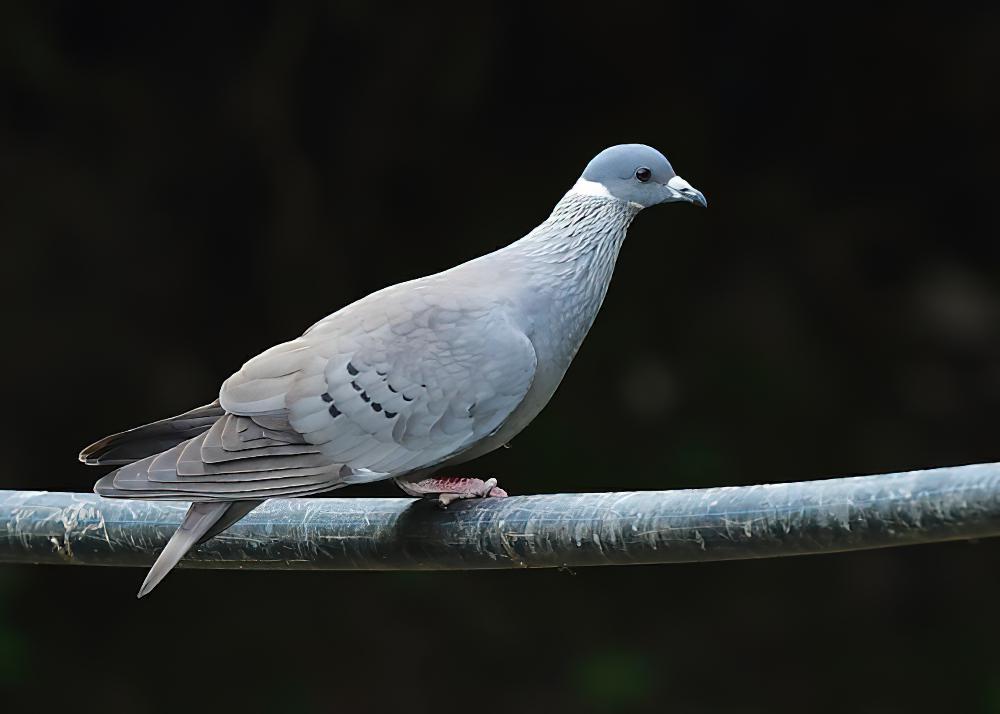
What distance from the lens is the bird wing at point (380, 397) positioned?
1.89 m

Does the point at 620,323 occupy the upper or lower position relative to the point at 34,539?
lower

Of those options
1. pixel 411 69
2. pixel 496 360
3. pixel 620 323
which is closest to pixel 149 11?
pixel 411 69

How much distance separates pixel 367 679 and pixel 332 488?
2.18m

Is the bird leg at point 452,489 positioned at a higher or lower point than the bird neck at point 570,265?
lower

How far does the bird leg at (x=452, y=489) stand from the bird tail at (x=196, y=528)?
227 millimetres

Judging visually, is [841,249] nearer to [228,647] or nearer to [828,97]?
[828,97]

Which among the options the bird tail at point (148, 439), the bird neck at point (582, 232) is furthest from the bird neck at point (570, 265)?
the bird tail at point (148, 439)

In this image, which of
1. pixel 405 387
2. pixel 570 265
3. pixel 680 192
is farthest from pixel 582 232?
pixel 405 387

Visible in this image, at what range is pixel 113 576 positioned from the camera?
12.6 feet

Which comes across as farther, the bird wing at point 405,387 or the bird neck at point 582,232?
the bird neck at point 582,232

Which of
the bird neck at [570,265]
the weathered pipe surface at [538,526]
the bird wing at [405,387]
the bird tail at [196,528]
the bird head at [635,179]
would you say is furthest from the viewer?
the bird head at [635,179]

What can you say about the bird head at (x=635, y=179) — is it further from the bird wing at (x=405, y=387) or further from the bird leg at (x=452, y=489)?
the bird leg at (x=452, y=489)

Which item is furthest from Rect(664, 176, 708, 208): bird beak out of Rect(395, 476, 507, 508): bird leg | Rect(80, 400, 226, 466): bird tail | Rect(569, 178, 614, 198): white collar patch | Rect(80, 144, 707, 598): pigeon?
Rect(80, 400, 226, 466): bird tail

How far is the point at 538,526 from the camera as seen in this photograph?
1773mm
